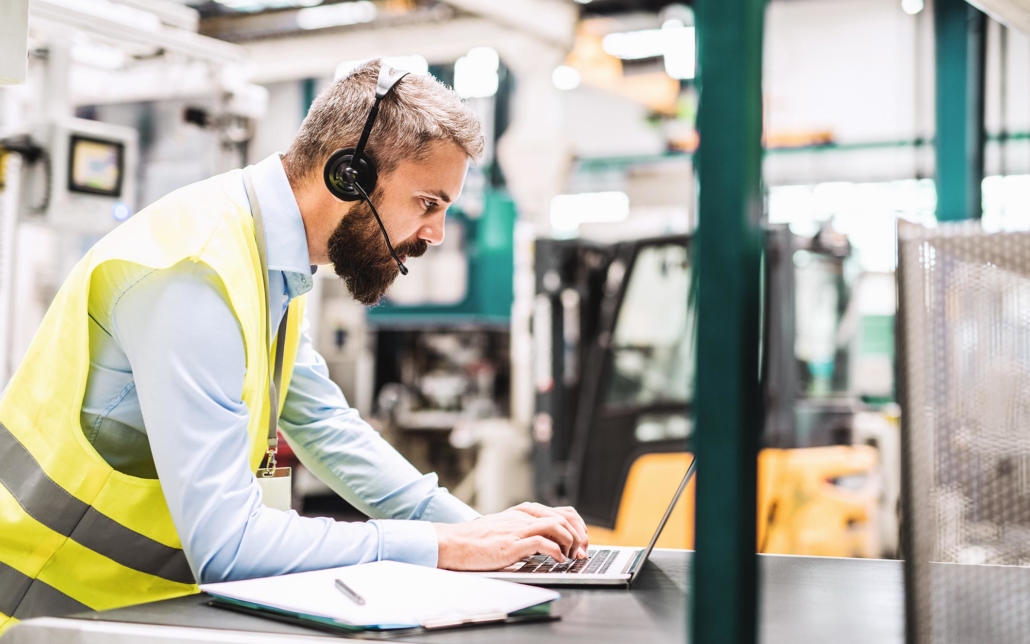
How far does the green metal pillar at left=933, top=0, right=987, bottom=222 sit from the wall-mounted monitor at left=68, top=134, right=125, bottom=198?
3315 mm

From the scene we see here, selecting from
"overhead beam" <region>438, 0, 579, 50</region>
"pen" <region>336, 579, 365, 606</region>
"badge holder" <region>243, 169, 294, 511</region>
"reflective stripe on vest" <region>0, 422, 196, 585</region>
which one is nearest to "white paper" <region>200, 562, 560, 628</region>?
"pen" <region>336, 579, 365, 606</region>

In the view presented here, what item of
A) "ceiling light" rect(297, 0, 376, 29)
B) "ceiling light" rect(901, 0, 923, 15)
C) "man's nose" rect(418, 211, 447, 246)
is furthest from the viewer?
"ceiling light" rect(297, 0, 376, 29)

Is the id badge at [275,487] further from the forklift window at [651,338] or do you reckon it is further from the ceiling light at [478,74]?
the ceiling light at [478,74]

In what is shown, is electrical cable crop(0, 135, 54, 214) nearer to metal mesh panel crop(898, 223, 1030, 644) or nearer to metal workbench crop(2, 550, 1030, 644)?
metal workbench crop(2, 550, 1030, 644)

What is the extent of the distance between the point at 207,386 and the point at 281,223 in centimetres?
37

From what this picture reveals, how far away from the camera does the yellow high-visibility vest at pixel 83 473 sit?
4.51ft

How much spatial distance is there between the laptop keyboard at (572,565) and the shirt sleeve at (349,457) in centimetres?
30

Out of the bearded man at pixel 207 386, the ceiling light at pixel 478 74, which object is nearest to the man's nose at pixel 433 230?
the bearded man at pixel 207 386

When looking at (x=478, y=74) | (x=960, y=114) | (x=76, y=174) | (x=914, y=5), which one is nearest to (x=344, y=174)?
(x=960, y=114)

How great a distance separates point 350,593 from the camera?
1.16 metres

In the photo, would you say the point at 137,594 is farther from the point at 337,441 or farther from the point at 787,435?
the point at 787,435

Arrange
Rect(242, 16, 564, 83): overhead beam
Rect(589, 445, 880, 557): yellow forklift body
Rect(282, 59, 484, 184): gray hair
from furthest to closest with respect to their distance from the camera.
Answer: Rect(242, 16, 564, 83): overhead beam, Rect(589, 445, 880, 557): yellow forklift body, Rect(282, 59, 484, 184): gray hair

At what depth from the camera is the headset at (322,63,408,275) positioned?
5.20 feet

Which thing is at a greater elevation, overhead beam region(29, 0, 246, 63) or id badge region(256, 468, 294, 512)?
overhead beam region(29, 0, 246, 63)
